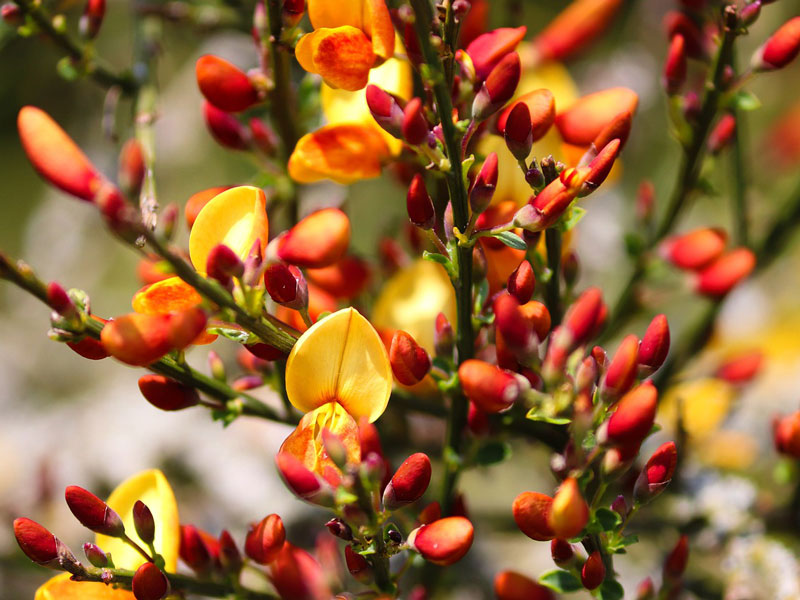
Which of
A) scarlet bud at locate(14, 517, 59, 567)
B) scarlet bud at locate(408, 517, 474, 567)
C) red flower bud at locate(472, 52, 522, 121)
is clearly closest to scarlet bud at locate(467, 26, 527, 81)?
red flower bud at locate(472, 52, 522, 121)

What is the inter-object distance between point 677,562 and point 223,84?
443 mm

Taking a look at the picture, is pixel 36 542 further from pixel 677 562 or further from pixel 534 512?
pixel 677 562

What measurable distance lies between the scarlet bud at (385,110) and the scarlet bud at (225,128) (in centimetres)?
20

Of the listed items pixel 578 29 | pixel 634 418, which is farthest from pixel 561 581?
pixel 578 29

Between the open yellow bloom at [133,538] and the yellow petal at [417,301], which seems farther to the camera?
the yellow petal at [417,301]

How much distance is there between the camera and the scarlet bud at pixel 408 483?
44cm

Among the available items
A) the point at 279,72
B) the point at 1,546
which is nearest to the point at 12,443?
the point at 1,546

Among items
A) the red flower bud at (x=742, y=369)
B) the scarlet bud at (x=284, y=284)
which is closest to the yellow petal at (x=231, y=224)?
the scarlet bud at (x=284, y=284)

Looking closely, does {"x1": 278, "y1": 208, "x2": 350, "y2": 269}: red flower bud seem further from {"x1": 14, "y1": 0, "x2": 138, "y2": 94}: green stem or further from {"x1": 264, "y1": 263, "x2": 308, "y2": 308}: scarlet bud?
{"x1": 14, "y1": 0, "x2": 138, "y2": 94}: green stem

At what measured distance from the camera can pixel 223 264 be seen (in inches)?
16.8

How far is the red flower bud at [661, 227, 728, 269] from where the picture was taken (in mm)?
667

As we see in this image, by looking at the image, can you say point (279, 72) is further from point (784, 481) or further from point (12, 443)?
point (12, 443)

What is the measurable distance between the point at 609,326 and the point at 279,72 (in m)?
0.37

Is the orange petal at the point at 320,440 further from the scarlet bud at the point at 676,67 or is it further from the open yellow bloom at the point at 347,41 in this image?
the scarlet bud at the point at 676,67
